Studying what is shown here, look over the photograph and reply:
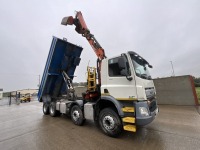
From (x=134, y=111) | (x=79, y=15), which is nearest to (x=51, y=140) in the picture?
(x=134, y=111)

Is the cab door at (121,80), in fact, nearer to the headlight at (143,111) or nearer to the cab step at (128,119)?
the headlight at (143,111)

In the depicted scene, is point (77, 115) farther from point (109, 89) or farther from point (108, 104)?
point (109, 89)

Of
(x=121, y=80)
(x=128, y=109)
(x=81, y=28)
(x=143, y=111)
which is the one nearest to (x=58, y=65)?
(x=81, y=28)

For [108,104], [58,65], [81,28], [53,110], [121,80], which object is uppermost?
[81,28]

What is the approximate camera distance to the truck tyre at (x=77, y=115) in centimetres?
459

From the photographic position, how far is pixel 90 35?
620 centimetres

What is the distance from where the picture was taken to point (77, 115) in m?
4.73

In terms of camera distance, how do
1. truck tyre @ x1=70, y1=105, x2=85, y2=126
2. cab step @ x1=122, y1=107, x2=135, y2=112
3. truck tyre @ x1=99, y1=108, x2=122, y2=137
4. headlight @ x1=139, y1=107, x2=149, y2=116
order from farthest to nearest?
truck tyre @ x1=70, y1=105, x2=85, y2=126, truck tyre @ x1=99, y1=108, x2=122, y2=137, cab step @ x1=122, y1=107, x2=135, y2=112, headlight @ x1=139, y1=107, x2=149, y2=116

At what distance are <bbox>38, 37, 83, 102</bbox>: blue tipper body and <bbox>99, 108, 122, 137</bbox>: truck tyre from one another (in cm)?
371

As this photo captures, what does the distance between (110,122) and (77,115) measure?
175cm

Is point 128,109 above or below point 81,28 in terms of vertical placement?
below

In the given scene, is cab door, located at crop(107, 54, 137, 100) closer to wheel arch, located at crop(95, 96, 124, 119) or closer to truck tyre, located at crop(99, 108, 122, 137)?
wheel arch, located at crop(95, 96, 124, 119)

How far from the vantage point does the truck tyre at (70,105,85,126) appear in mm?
4586

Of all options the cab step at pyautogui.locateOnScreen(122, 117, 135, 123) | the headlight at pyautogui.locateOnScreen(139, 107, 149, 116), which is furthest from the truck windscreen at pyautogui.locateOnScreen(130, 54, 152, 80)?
the cab step at pyautogui.locateOnScreen(122, 117, 135, 123)
